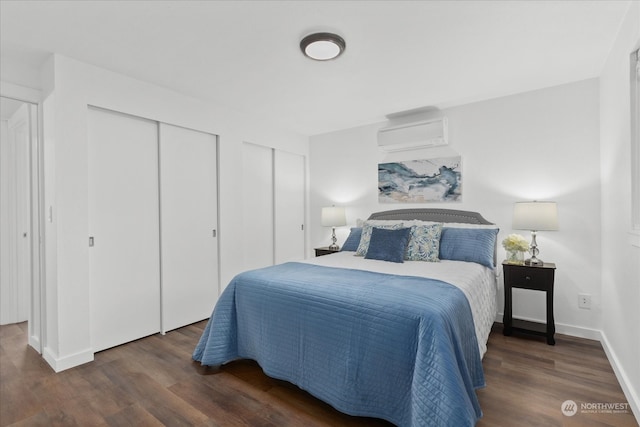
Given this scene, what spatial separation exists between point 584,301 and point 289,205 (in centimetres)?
350

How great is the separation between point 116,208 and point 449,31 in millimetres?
3002

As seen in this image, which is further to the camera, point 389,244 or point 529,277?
point 389,244

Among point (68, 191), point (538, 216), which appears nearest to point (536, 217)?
point (538, 216)

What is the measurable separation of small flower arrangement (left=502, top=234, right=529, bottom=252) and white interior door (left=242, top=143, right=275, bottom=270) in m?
2.81

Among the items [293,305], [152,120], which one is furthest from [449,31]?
[152,120]

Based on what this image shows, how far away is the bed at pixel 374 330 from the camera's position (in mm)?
1539

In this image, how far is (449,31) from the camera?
7.07 feet

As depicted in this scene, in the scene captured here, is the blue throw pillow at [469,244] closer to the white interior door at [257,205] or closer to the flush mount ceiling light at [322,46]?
the flush mount ceiling light at [322,46]

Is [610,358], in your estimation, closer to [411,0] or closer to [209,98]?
[411,0]

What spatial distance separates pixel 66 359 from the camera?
2.43 meters

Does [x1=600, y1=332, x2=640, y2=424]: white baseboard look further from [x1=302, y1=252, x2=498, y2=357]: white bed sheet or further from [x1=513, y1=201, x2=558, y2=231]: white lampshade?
[x1=513, y1=201, x2=558, y2=231]: white lampshade

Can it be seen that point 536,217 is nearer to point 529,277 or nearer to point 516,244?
point 516,244

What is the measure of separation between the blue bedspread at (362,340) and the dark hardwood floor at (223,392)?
0.43ft

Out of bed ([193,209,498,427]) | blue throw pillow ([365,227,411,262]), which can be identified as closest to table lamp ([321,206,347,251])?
blue throw pillow ([365,227,411,262])
